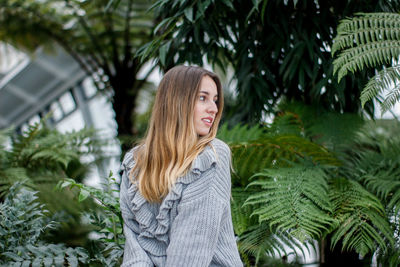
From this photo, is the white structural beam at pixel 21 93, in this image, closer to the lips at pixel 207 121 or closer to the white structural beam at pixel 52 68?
the white structural beam at pixel 52 68

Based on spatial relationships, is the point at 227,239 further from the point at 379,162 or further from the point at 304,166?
the point at 379,162

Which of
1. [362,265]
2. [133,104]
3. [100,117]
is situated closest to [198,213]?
[362,265]

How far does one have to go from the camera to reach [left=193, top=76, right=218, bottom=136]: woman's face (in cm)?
133

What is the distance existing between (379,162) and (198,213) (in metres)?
1.34

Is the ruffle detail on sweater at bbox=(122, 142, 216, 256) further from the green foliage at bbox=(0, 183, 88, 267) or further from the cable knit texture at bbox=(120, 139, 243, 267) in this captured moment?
the green foliage at bbox=(0, 183, 88, 267)

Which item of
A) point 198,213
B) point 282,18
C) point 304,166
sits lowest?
point 304,166

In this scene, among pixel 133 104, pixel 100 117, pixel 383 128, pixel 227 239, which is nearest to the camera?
pixel 227 239

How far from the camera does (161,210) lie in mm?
1230

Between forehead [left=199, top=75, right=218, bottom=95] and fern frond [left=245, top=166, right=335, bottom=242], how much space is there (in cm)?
53

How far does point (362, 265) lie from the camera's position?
6.69ft

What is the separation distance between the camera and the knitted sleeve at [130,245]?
4.12 ft

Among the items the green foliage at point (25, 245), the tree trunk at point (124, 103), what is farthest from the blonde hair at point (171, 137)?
the tree trunk at point (124, 103)

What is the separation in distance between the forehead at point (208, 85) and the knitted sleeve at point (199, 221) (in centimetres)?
25

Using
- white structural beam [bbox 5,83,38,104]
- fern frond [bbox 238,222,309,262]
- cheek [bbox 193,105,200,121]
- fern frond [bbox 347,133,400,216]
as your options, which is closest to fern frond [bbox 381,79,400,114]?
fern frond [bbox 347,133,400,216]
